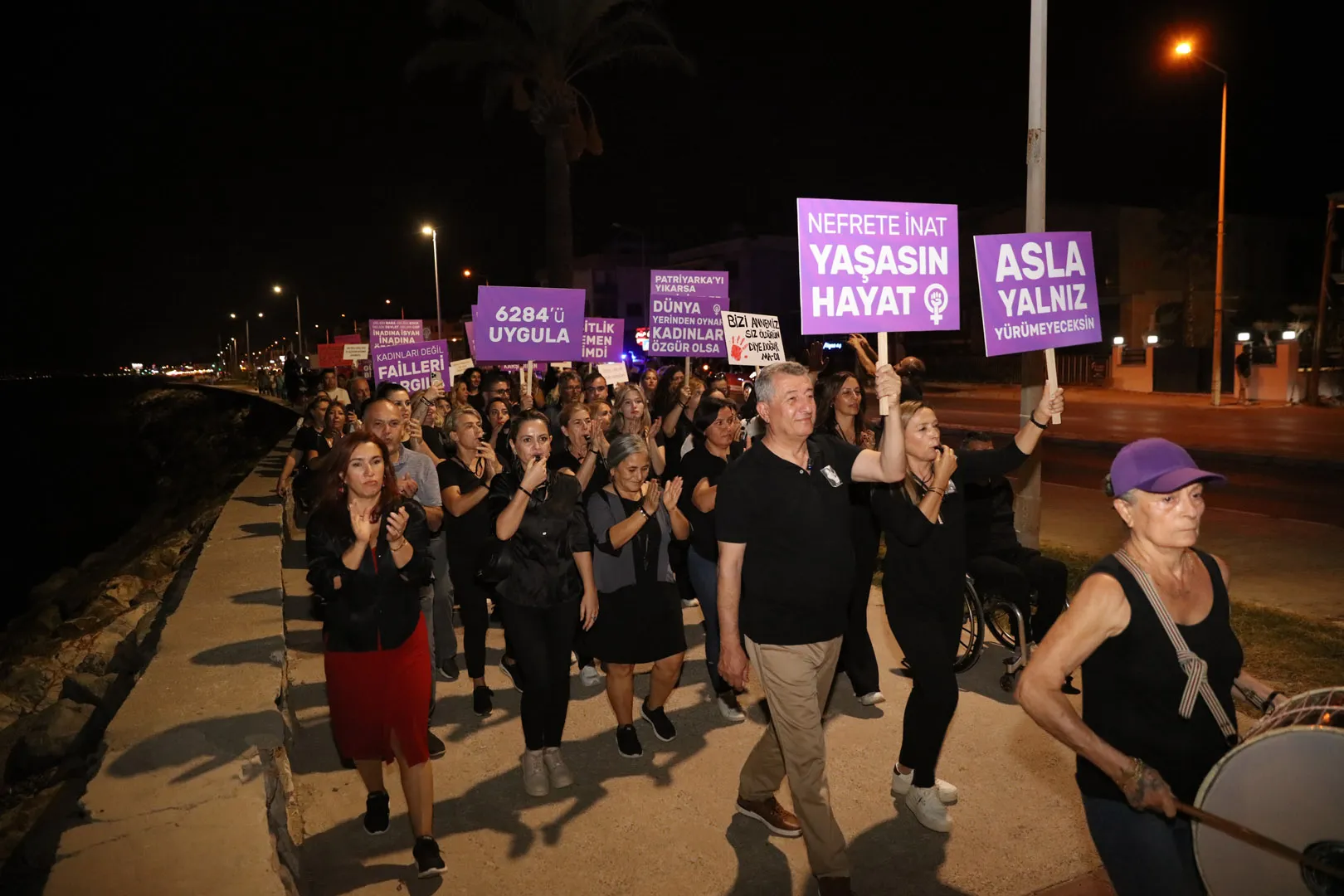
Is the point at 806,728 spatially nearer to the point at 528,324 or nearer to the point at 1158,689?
the point at 1158,689

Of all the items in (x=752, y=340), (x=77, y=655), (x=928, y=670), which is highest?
(x=752, y=340)

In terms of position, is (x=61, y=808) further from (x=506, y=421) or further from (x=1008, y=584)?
(x=1008, y=584)

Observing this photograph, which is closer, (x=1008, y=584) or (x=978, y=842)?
(x=978, y=842)

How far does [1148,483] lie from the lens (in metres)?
2.59

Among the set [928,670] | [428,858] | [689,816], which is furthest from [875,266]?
[428,858]

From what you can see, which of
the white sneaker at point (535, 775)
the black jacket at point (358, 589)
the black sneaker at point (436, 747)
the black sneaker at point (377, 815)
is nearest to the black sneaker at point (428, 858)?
the black sneaker at point (377, 815)

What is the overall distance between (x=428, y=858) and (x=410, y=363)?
8865 millimetres

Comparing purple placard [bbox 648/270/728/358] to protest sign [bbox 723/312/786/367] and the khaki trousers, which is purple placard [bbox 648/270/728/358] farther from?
the khaki trousers

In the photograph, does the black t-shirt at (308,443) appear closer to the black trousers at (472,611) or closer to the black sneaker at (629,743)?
the black trousers at (472,611)

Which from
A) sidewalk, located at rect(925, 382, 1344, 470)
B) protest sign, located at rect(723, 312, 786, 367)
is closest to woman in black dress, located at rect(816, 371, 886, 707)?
protest sign, located at rect(723, 312, 786, 367)

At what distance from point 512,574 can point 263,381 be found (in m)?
65.5

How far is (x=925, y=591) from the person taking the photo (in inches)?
170

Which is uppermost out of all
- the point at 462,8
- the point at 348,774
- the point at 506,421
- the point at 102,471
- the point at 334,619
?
the point at 462,8

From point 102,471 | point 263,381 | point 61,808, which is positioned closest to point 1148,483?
point 61,808
